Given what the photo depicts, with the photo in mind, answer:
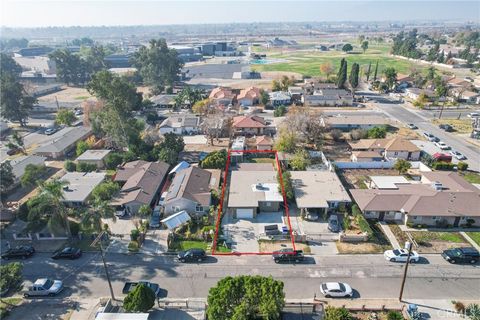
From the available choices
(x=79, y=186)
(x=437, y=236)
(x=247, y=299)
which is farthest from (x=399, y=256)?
(x=79, y=186)

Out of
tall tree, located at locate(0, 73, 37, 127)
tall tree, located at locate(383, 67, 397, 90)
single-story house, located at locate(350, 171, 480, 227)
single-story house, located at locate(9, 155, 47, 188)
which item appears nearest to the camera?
single-story house, located at locate(350, 171, 480, 227)

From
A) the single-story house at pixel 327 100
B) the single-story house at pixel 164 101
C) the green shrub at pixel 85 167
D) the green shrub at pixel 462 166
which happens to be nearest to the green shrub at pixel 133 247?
the green shrub at pixel 85 167

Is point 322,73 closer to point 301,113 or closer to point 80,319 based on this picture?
point 301,113

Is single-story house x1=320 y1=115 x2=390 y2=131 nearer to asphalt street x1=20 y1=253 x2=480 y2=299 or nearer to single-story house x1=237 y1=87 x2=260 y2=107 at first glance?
single-story house x1=237 y1=87 x2=260 y2=107

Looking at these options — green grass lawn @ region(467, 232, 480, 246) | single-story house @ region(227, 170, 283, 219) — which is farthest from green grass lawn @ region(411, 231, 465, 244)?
single-story house @ region(227, 170, 283, 219)

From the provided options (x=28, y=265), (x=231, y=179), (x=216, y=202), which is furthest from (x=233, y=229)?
(x=28, y=265)

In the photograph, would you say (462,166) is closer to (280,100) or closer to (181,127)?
(280,100)
